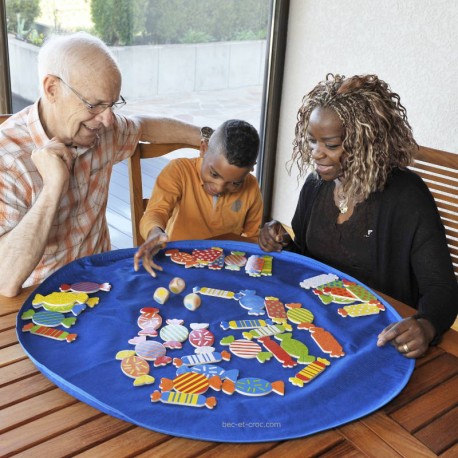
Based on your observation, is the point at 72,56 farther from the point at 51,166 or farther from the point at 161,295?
the point at 161,295

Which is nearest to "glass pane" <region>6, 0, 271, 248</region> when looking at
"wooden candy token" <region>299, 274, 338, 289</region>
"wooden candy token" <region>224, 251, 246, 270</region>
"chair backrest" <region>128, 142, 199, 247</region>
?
"chair backrest" <region>128, 142, 199, 247</region>

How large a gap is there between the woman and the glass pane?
1.49 meters

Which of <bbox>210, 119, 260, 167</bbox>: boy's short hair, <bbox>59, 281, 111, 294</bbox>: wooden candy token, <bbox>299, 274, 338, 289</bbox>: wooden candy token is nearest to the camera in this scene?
<bbox>59, 281, 111, 294</bbox>: wooden candy token

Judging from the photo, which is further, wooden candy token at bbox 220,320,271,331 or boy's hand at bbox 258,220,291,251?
boy's hand at bbox 258,220,291,251

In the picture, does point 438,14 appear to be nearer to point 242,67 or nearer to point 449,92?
point 449,92

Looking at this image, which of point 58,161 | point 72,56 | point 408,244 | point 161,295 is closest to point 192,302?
point 161,295

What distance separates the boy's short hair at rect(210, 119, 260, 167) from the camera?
1828 mm

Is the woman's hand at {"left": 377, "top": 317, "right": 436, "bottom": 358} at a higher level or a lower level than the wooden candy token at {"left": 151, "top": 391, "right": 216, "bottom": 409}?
higher

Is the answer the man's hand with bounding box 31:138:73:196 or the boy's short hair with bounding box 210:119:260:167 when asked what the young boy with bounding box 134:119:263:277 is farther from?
the man's hand with bounding box 31:138:73:196

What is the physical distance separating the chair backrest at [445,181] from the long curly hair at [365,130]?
343mm

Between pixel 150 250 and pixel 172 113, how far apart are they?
2.05 metres

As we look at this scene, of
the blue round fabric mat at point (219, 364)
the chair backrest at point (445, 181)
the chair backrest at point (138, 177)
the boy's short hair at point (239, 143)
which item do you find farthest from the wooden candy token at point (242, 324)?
the chair backrest at point (445, 181)

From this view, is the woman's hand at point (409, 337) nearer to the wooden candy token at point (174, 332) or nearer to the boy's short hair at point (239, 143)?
the wooden candy token at point (174, 332)

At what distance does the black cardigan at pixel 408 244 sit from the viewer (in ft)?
5.37
